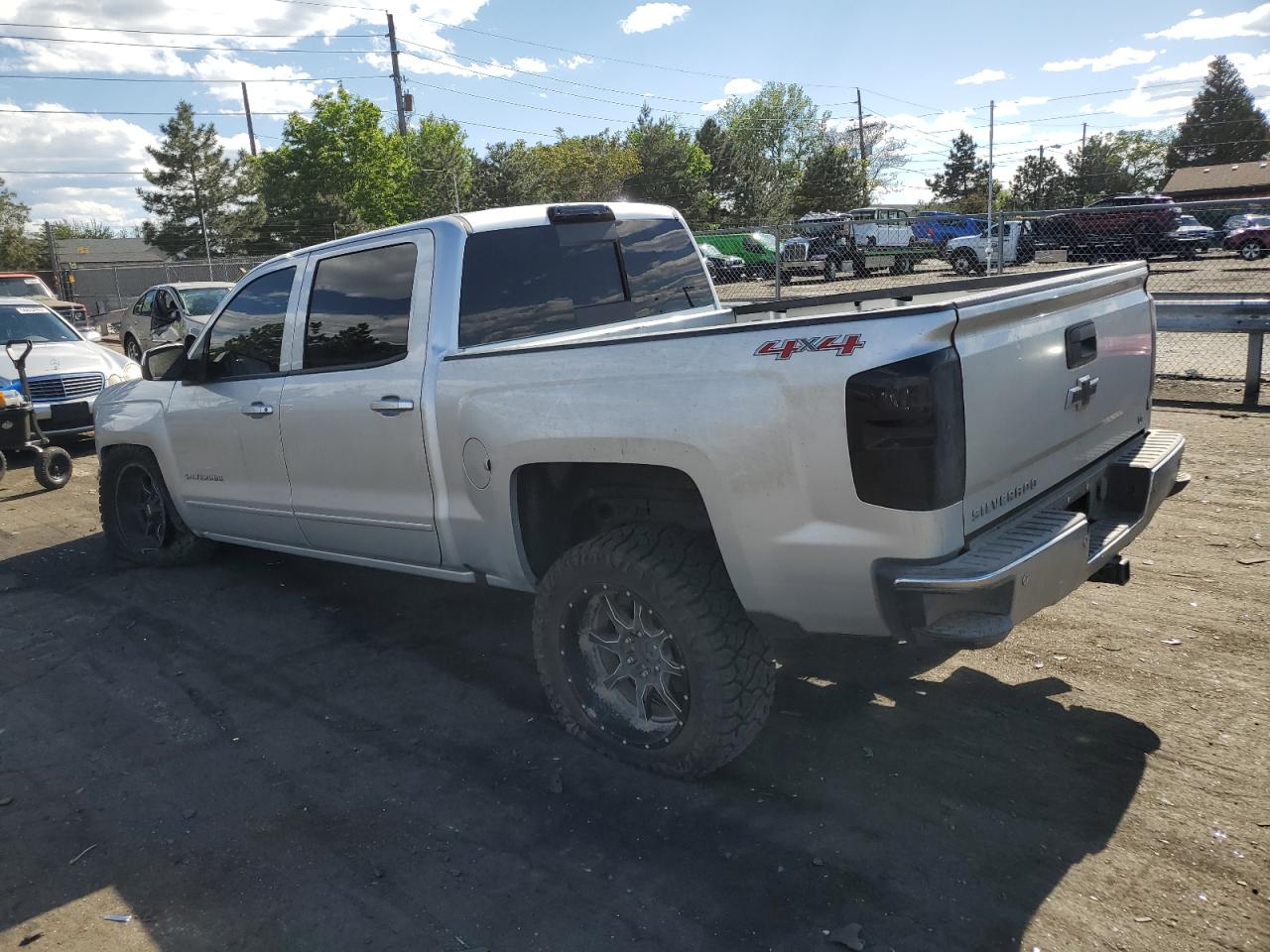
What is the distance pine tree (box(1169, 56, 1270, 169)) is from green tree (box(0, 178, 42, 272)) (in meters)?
90.8

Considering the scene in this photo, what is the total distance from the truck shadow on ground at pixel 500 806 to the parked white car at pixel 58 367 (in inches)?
248

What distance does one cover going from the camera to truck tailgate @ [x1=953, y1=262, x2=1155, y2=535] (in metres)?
2.72

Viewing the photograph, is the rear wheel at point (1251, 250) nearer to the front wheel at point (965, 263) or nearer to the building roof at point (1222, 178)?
the front wheel at point (965, 263)

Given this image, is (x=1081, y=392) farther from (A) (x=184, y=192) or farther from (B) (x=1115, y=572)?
(A) (x=184, y=192)

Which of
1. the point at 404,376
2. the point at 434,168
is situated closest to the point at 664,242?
the point at 404,376

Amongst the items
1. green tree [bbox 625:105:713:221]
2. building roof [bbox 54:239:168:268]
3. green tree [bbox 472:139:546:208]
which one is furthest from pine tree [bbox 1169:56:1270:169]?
building roof [bbox 54:239:168:268]

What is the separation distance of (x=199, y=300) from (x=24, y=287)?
7116 mm

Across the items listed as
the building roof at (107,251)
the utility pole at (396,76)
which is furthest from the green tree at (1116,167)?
the building roof at (107,251)

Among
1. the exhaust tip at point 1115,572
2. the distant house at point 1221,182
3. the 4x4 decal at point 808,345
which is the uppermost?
the distant house at point 1221,182

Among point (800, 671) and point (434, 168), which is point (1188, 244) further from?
point (434, 168)

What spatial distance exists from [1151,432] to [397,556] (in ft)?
11.2

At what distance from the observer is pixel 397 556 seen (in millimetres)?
4375

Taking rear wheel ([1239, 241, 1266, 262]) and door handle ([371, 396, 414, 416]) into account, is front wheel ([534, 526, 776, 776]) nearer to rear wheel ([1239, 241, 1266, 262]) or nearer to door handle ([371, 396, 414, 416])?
door handle ([371, 396, 414, 416])

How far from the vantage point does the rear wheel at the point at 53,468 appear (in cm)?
887
